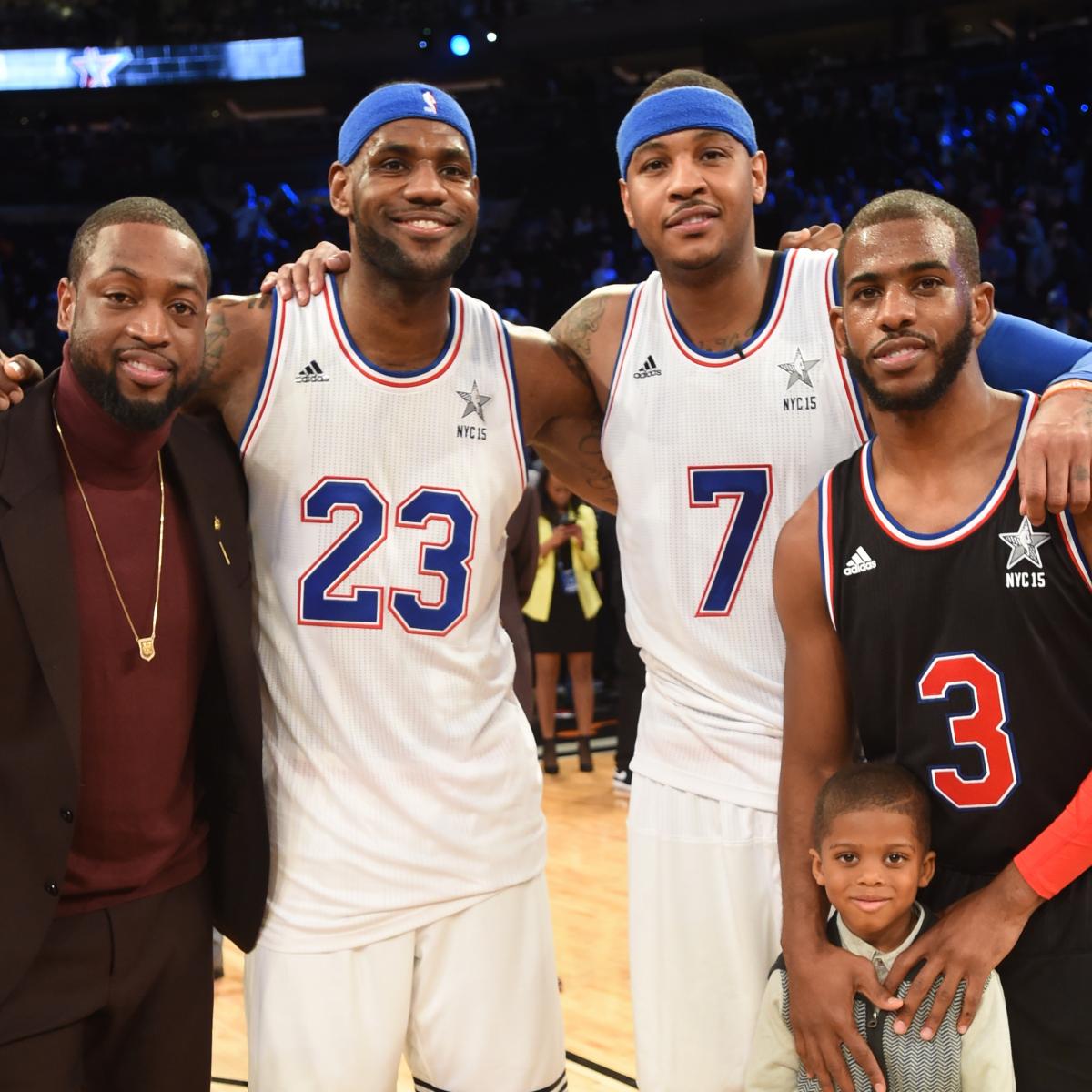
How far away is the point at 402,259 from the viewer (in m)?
2.73

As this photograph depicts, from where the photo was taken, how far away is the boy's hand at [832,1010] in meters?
2.22

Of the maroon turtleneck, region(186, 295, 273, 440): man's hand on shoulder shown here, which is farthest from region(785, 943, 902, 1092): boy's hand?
region(186, 295, 273, 440): man's hand on shoulder

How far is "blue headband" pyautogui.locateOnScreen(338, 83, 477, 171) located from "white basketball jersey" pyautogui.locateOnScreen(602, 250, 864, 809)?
66 cm

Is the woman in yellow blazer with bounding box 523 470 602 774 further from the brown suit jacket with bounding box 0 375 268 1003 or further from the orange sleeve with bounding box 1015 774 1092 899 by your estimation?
the orange sleeve with bounding box 1015 774 1092 899

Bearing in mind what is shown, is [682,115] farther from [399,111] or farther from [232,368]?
[232,368]

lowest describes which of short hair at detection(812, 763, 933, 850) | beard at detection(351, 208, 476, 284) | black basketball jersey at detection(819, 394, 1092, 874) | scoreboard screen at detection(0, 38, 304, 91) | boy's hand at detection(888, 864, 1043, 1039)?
boy's hand at detection(888, 864, 1043, 1039)

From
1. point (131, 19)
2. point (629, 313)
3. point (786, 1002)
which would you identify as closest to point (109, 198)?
point (131, 19)

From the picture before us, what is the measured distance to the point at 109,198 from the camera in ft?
50.8

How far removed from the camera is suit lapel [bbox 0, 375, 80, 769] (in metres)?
2.28

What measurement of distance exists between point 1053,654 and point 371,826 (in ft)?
4.25

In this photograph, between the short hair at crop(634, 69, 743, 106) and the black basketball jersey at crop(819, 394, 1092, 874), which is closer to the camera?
the black basketball jersey at crop(819, 394, 1092, 874)

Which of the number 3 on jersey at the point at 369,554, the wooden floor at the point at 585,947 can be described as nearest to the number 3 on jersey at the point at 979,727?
the number 3 on jersey at the point at 369,554

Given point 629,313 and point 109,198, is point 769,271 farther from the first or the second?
point 109,198

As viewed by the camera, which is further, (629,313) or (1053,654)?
(629,313)
